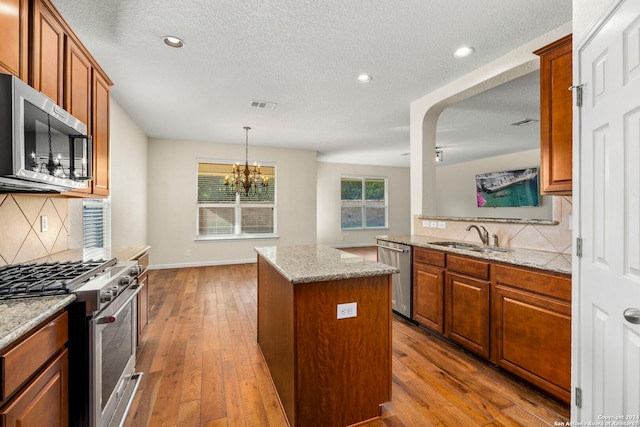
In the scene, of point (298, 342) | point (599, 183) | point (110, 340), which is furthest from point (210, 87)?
point (599, 183)

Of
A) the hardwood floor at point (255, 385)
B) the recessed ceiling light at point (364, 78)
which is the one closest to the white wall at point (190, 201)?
the hardwood floor at point (255, 385)

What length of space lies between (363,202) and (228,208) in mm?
4349

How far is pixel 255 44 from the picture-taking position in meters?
2.52

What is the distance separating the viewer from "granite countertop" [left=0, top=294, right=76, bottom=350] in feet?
2.92

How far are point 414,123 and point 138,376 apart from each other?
3.94m

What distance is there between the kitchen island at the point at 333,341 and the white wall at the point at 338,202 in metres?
→ 6.73

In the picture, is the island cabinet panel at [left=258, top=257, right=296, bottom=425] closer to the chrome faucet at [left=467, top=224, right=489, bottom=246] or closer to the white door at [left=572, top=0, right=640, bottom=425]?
the white door at [left=572, top=0, right=640, bottom=425]

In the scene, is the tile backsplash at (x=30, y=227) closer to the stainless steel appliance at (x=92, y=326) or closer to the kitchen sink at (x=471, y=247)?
the stainless steel appliance at (x=92, y=326)

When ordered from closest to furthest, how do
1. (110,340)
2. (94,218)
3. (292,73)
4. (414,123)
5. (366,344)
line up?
(110,340) < (366,344) < (292,73) < (94,218) < (414,123)

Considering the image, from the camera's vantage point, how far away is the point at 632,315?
1014 millimetres

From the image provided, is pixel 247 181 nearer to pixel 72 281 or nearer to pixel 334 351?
pixel 72 281

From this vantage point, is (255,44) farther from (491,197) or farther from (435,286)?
(491,197)

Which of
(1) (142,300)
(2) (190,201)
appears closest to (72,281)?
(1) (142,300)

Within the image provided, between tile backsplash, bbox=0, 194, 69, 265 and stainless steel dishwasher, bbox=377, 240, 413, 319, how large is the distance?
3.10 metres
